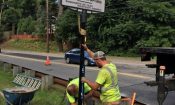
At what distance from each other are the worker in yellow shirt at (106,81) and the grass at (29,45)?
187ft

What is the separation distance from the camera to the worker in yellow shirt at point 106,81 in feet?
23.2

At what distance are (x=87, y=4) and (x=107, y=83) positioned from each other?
1386mm

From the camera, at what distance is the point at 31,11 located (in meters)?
92.0

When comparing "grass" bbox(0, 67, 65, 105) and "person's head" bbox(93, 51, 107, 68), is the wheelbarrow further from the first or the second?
"person's head" bbox(93, 51, 107, 68)

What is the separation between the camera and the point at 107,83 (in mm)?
7180

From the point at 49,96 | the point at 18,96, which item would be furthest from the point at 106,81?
the point at 49,96

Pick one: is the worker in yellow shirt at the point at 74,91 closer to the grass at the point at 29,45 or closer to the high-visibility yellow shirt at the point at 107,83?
the high-visibility yellow shirt at the point at 107,83

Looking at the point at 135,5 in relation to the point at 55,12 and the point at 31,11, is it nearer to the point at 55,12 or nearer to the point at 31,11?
the point at 55,12

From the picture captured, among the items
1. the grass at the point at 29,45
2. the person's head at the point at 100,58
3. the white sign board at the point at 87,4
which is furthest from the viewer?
→ the grass at the point at 29,45

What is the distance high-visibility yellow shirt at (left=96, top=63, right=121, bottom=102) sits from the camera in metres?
7.08

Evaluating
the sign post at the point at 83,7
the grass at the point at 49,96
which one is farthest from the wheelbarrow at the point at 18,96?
the sign post at the point at 83,7

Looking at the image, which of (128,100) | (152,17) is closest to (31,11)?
(152,17)

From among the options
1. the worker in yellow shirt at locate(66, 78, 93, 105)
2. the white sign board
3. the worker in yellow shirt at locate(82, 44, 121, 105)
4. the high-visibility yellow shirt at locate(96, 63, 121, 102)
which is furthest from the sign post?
the worker in yellow shirt at locate(66, 78, 93, 105)

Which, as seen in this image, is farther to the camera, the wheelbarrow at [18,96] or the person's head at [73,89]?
the wheelbarrow at [18,96]
